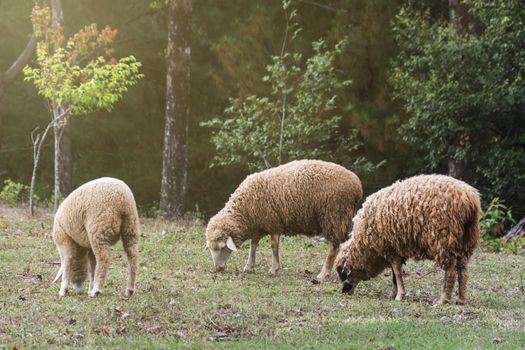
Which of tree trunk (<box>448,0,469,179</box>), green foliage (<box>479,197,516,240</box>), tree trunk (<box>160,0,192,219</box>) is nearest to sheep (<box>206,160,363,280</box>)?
green foliage (<box>479,197,516,240</box>)

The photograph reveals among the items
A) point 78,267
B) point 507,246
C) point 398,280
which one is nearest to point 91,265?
point 78,267

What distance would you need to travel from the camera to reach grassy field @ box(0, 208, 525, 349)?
7438mm

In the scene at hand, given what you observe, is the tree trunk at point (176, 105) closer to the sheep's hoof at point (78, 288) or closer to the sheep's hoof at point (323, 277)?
the sheep's hoof at point (323, 277)

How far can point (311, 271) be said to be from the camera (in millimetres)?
12523

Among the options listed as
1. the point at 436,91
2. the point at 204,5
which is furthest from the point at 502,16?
the point at 204,5

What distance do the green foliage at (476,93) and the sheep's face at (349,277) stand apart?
964 cm

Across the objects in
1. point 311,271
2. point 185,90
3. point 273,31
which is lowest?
point 311,271

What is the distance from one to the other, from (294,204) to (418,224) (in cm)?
276

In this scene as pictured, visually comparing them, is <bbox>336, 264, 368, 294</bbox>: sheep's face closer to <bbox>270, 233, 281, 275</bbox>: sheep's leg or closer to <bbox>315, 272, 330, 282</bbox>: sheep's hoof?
<bbox>315, 272, 330, 282</bbox>: sheep's hoof

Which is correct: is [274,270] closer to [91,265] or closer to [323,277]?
[323,277]

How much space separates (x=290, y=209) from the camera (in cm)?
1203

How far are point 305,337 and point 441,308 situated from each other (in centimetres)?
232

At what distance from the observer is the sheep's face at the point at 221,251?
39.8 feet

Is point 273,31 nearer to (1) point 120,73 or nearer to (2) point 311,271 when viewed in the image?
(1) point 120,73
